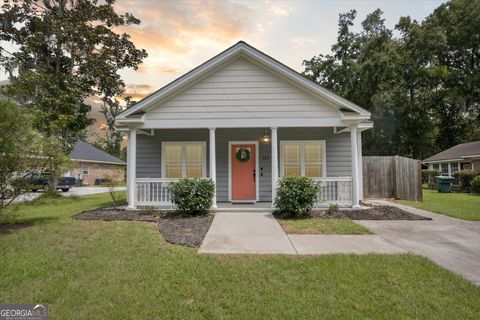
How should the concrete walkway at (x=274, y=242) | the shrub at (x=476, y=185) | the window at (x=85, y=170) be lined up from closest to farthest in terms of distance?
the concrete walkway at (x=274, y=242)
the shrub at (x=476, y=185)
the window at (x=85, y=170)

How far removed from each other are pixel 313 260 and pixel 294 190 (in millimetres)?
3563

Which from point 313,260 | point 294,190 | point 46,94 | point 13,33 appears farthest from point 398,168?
point 13,33

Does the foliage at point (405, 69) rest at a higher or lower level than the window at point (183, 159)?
higher

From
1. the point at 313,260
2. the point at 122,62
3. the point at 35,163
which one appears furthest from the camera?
the point at 122,62

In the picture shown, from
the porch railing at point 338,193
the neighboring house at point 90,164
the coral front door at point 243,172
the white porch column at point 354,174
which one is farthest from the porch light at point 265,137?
the neighboring house at point 90,164

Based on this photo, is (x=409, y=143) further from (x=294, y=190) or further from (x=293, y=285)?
(x=293, y=285)

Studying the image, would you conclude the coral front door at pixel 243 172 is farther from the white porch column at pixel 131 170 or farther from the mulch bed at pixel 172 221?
the white porch column at pixel 131 170

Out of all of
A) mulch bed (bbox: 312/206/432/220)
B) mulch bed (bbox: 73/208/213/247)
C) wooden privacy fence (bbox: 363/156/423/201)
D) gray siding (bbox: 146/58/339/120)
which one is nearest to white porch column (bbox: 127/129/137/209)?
mulch bed (bbox: 73/208/213/247)

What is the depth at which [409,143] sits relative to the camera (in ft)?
99.2

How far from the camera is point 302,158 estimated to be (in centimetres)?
1081

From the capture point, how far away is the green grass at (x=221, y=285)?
124 inches

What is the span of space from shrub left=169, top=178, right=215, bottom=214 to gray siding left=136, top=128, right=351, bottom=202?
7.76ft

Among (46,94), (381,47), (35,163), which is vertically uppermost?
(381,47)

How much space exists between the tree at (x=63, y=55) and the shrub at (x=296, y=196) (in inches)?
457
